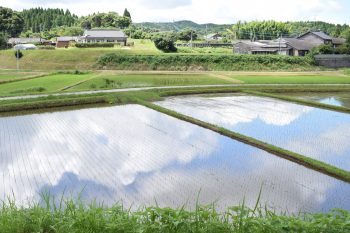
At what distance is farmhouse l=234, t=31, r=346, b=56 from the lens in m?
44.3

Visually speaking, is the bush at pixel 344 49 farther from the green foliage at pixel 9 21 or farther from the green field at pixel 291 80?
the green foliage at pixel 9 21

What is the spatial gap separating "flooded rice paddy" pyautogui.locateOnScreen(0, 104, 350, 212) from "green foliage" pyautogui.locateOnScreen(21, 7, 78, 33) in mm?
66687

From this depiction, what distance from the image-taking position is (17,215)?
155 inches

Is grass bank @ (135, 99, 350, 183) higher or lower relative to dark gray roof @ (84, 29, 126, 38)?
lower

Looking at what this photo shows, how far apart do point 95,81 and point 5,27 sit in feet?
137

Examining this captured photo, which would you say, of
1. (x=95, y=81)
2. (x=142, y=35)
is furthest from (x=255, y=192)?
(x=142, y=35)

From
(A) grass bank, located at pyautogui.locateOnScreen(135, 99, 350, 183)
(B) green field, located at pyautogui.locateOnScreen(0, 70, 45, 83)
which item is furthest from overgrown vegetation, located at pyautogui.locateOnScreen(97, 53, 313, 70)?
(A) grass bank, located at pyautogui.locateOnScreen(135, 99, 350, 183)

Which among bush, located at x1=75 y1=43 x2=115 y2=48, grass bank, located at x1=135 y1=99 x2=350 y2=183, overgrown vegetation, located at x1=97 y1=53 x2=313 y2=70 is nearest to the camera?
grass bank, located at x1=135 y1=99 x2=350 y2=183

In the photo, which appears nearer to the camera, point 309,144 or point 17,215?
point 17,215

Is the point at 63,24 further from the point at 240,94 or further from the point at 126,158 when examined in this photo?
the point at 126,158

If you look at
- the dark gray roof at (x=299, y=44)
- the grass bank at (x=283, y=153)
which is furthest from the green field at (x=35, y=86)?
the dark gray roof at (x=299, y=44)

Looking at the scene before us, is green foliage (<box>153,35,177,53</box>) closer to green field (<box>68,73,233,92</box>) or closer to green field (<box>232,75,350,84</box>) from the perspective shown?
green field (<box>68,73,233,92</box>)

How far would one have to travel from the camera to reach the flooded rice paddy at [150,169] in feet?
21.1

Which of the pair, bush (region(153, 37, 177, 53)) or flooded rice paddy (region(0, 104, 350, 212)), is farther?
bush (region(153, 37, 177, 53))
